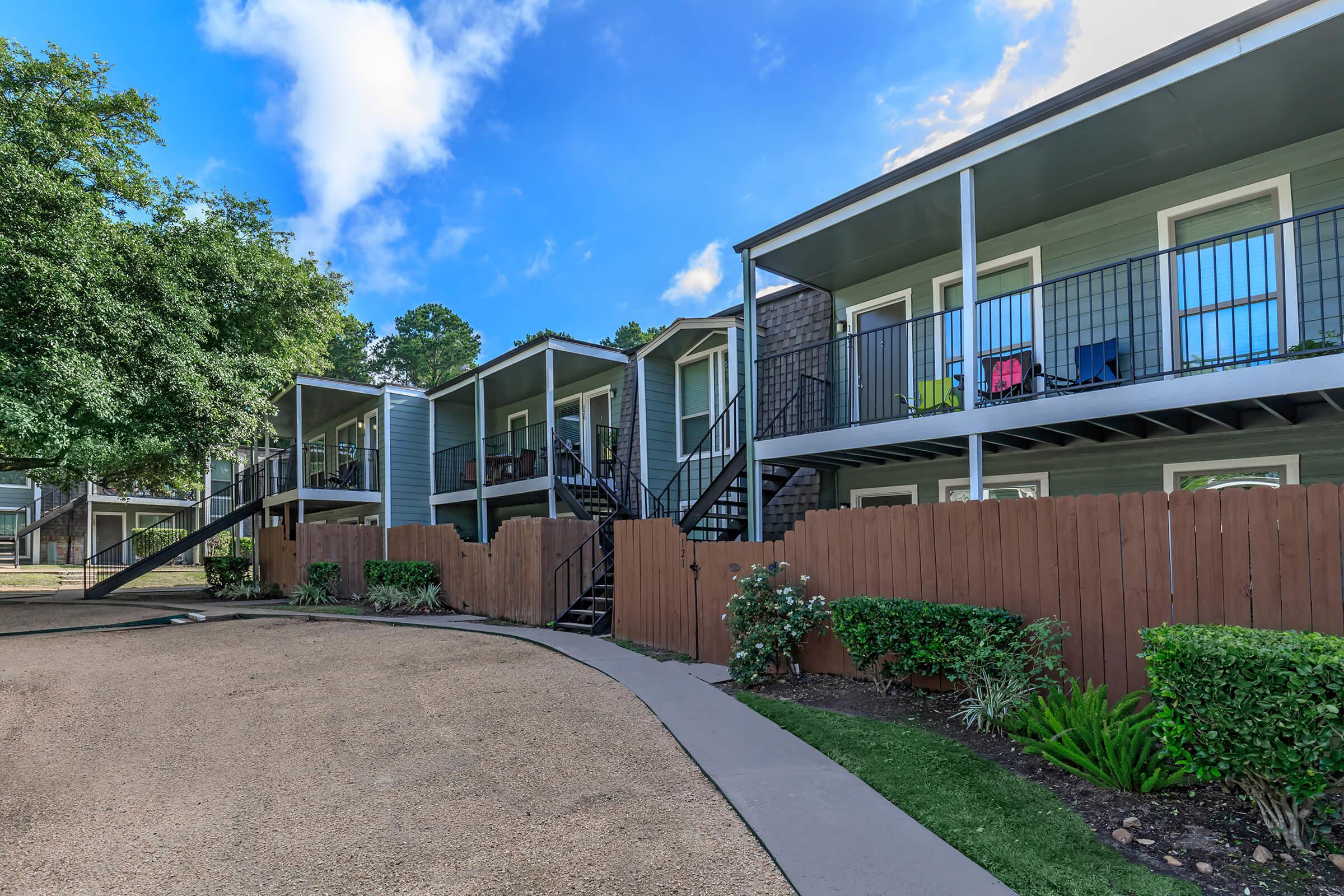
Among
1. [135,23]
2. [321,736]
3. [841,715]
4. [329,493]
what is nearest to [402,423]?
[329,493]

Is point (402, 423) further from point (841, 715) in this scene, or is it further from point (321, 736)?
point (841, 715)

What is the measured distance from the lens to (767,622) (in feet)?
→ 23.6

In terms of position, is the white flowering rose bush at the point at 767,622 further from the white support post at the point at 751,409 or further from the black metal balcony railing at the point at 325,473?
the black metal balcony railing at the point at 325,473

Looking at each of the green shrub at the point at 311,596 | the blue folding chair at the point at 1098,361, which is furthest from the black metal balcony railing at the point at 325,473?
the blue folding chair at the point at 1098,361

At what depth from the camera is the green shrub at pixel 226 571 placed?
60.3 feet

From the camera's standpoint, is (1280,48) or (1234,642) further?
(1280,48)

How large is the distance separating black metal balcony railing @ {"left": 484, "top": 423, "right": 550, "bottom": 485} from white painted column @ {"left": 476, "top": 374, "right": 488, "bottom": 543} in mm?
233

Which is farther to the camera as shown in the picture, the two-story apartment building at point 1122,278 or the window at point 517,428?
the window at point 517,428

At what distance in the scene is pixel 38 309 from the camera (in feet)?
37.6

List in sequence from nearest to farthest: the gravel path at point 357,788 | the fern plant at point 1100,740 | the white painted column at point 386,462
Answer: the gravel path at point 357,788, the fern plant at point 1100,740, the white painted column at point 386,462

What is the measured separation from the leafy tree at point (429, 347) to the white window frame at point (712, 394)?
31.8 metres

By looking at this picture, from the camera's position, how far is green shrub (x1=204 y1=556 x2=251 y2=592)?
60.3 ft

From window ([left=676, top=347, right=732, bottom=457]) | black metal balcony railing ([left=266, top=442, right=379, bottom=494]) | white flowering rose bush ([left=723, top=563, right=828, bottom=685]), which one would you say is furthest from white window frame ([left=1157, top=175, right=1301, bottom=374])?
black metal balcony railing ([left=266, top=442, right=379, bottom=494])

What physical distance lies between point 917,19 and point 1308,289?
10572 mm
